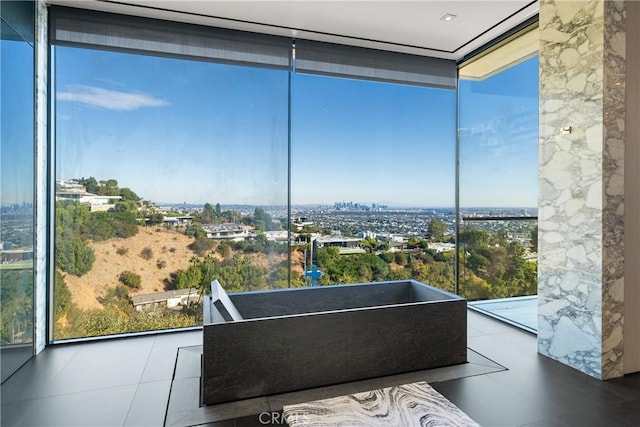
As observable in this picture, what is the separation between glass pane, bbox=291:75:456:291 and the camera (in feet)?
14.1

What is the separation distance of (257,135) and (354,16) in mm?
1545

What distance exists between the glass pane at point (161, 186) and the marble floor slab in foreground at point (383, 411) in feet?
6.27

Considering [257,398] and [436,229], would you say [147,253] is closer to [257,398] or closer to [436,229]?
[257,398]

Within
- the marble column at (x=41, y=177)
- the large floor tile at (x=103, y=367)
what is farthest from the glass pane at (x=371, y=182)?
the marble column at (x=41, y=177)

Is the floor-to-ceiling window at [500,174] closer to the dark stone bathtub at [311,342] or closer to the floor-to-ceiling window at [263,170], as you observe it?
the floor-to-ceiling window at [263,170]

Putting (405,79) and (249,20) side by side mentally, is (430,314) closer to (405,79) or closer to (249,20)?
(405,79)

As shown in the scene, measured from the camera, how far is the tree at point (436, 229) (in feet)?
15.9

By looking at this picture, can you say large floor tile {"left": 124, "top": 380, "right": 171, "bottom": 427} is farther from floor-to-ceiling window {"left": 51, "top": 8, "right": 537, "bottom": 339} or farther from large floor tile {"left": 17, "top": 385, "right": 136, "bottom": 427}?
floor-to-ceiling window {"left": 51, "top": 8, "right": 537, "bottom": 339}

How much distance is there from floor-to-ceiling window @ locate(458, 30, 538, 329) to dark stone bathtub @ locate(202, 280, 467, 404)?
1.50m

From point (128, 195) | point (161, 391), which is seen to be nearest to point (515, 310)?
point (161, 391)


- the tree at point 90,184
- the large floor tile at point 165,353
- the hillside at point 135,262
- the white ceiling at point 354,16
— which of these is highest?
the white ceiling at point 354,16

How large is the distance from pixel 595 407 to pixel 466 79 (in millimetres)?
3792

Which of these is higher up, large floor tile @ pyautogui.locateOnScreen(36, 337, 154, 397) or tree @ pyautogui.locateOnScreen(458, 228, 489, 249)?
tree @ pyautogui.locateOnScreen(458, 228, 489, 249)

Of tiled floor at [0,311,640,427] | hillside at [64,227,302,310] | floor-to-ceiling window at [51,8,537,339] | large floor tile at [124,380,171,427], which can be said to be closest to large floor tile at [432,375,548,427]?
tiled floor at [0,311,640,427]
